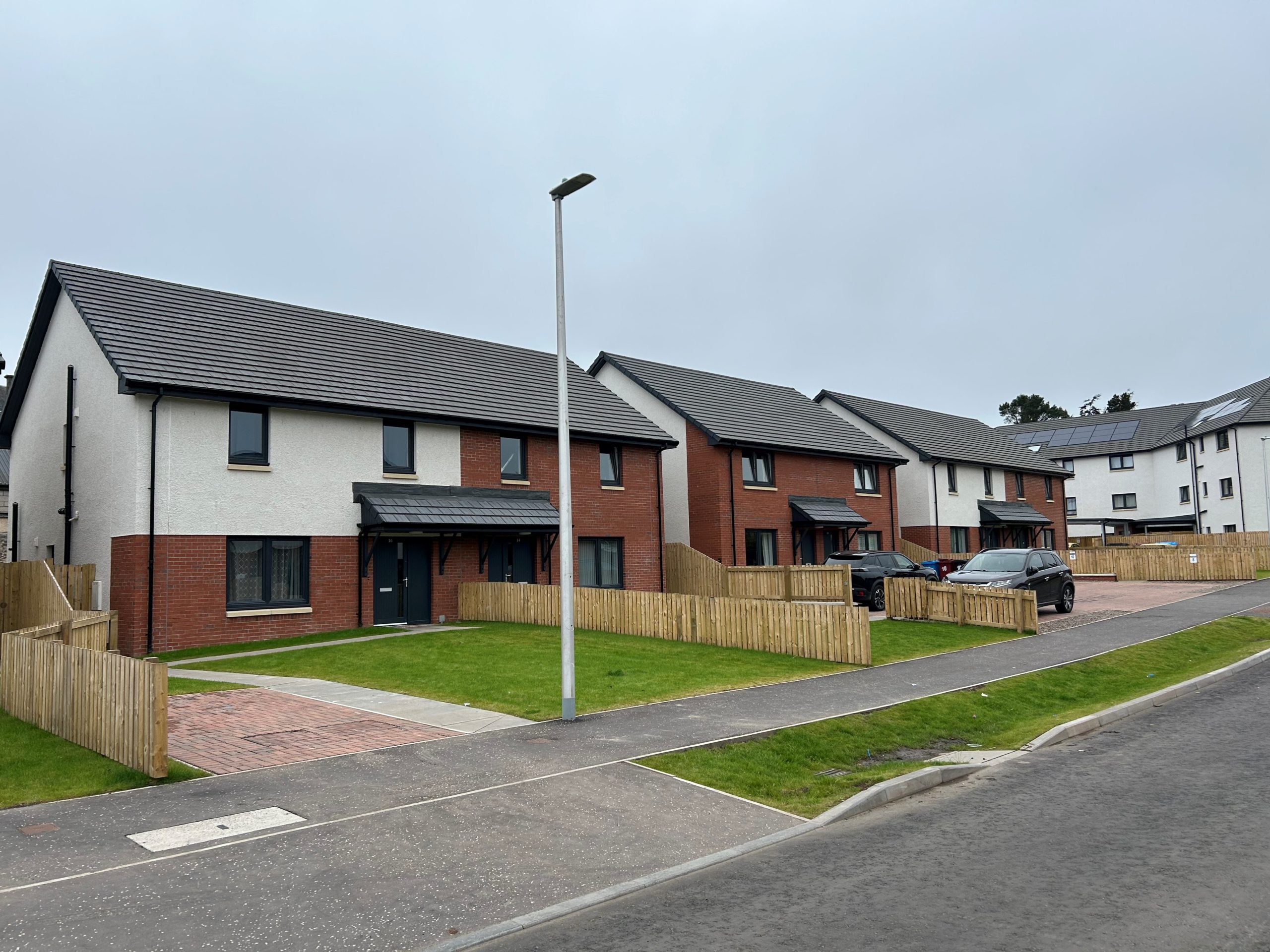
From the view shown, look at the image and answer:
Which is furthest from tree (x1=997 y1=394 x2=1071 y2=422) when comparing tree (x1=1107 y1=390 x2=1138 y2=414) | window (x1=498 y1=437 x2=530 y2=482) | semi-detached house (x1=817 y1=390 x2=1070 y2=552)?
window (x1=498 y1=437 x2=530 y2=482)

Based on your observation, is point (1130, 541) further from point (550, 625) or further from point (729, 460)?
point (550, 625)

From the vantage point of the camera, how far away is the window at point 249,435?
21859 mm

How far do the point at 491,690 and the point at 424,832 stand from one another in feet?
22.2

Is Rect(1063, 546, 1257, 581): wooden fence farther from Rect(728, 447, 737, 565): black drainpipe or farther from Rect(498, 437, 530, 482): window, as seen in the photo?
Rect(498, 437, 530, 482): window

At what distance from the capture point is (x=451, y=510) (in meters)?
24.6

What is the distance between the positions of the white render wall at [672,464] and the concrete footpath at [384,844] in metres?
23.6

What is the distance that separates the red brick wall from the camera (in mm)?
34125

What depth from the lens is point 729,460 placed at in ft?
113

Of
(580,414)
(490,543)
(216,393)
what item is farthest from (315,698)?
(580,414)

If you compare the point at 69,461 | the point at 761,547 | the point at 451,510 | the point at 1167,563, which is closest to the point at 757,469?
the point at 761,547

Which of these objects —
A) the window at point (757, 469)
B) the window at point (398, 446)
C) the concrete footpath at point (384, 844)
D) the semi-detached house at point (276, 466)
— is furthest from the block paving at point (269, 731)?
the window at point (757, 469)

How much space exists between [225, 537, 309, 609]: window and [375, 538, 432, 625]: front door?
1875mm

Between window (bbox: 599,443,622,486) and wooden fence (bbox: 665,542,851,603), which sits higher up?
window (bbox: 599,443,622,486)

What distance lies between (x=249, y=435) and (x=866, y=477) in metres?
26.9
